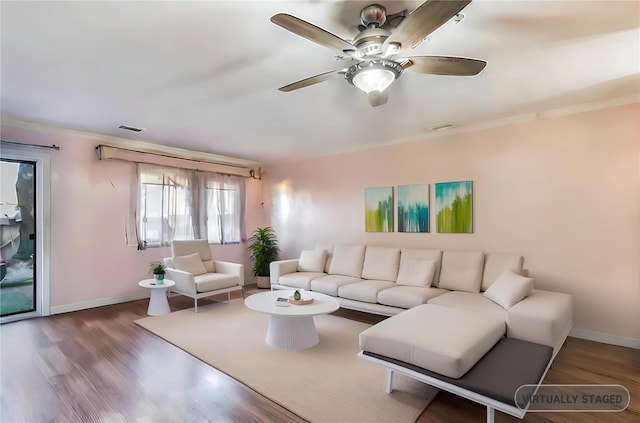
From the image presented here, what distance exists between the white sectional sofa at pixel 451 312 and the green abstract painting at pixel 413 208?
39 cm

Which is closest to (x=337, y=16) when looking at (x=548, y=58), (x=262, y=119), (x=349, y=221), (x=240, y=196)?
(x=548, y=58)

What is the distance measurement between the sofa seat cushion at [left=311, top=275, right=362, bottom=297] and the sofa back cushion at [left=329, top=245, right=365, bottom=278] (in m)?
0.16

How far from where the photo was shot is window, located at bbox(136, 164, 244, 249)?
5.12 meters

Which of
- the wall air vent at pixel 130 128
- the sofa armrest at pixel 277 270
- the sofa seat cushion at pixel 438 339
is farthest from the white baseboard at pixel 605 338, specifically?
the wall air vent at pixel 130 128

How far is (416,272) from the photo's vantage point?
4.05 meters

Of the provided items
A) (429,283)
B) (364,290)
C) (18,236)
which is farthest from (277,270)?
(18,236)

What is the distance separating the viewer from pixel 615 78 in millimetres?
2830

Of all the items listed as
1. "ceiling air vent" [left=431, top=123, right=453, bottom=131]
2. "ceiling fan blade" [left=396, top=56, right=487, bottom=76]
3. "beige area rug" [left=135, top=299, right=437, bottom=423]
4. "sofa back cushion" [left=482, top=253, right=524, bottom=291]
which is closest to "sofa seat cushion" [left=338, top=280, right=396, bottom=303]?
"beige area rug" [left=135, top=299, right=437, bottom=423]

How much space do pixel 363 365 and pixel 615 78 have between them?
329 cm

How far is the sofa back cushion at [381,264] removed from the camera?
4.37 metres

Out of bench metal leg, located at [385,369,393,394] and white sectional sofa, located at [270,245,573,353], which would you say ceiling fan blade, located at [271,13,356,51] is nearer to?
bench metal leg, located at [385,369,393,394]

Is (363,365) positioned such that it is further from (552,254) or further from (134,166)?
(134,166)

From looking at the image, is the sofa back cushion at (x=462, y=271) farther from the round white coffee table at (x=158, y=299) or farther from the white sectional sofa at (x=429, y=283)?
the round white coffee table at (x=158, y=299)

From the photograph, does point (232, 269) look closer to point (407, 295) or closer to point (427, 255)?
point (407, 295)
